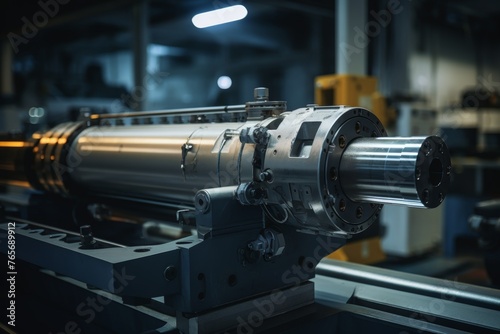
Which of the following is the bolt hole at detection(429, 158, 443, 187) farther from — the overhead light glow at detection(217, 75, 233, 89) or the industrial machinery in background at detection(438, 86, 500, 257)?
the overhead light glow at detection(217, 75, 233, 89)

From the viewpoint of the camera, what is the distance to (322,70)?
5949 mm

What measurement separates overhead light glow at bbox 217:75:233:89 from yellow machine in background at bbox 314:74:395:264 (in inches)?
201

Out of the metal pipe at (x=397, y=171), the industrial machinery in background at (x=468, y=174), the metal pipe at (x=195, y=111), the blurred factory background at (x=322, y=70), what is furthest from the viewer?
the industrial machinery in background at (x=468, y=174)

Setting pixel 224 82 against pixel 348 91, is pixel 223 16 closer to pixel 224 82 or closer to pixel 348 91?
pixel 348 91

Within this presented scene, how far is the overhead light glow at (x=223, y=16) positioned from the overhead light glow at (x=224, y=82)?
15.1 feet

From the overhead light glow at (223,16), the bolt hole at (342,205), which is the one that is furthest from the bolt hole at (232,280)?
the overhead light glow at (223,16)

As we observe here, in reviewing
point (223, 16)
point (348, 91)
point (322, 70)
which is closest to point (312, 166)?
point (348, 91)

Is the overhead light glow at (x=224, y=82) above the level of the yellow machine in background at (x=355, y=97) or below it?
above

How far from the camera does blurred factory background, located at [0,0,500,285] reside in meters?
3.25

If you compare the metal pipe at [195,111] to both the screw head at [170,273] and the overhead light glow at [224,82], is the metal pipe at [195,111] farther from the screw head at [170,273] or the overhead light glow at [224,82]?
the overhead light glow at [224,82]

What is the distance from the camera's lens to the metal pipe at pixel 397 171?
2.49ft

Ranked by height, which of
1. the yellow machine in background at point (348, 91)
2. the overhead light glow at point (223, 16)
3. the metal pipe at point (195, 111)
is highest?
the overhead light glow at point (223, 16)

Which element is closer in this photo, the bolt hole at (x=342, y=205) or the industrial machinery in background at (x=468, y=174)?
the bolt hole at (x=342, y=205)

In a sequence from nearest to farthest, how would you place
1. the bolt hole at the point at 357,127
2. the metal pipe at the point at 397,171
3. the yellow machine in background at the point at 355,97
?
the metal pipe at the point at 397,171 < the bolt hole at the point at 357,127 < the yellow machine in background at the point at 355,97
